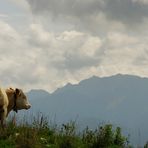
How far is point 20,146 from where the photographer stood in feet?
43.0

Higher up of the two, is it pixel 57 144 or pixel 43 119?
pixel 43 119

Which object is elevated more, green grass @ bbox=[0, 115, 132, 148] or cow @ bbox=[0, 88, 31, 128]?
cow @ bbox=[0, 88, 31, 128]

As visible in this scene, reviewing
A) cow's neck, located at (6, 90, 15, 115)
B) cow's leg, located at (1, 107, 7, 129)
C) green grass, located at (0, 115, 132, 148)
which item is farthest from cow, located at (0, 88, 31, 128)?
green grass, located at (0, 115, 132, 148)

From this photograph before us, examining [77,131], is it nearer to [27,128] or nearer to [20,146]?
[27,128]

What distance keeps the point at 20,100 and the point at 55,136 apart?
456 cm

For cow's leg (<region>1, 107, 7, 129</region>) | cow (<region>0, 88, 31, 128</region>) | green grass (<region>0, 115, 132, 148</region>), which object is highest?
cow (<region>0, 88, 31, 128</region>)

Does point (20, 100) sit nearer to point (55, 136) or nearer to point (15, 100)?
point (15, 100)

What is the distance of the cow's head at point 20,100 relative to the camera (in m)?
20.5

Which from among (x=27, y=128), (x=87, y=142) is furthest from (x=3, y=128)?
(x=87, y=142)

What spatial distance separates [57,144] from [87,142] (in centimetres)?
204

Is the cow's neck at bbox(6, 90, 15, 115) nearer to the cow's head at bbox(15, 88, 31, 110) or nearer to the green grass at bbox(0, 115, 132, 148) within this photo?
the cow's head at bbox(15, 88, 31, 110)

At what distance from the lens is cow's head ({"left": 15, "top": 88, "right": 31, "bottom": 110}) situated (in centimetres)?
2051

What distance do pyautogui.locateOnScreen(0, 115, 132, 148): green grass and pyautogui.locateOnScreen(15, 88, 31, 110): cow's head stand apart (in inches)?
106

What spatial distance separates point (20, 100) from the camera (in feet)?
68.2
